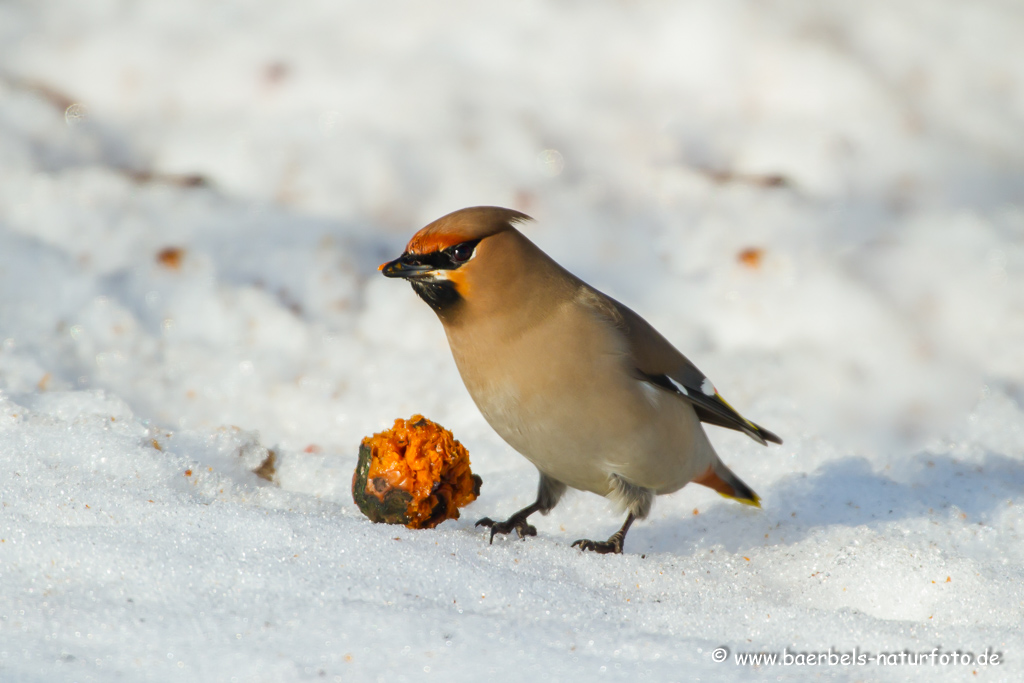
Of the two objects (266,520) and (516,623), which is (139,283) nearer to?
(266,520)

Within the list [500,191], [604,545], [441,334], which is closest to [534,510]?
[604,545]

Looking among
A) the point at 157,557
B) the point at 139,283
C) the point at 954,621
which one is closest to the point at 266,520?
the point at 157,557

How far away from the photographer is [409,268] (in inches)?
92.0

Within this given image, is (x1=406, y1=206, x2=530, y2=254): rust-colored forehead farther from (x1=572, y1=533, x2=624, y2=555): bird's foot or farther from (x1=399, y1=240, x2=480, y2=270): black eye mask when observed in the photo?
(x1=572, y1=533, x2=624, y2=555): bird's foot

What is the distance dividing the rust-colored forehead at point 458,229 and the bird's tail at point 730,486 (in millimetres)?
1062

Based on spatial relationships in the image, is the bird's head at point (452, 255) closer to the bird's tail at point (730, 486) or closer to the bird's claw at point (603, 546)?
Result: the bird's claw at point (603, 546)

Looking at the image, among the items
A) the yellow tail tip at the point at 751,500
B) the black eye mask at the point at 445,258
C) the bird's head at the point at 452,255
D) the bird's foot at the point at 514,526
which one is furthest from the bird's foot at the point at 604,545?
the black eye mask at the point at 445,258

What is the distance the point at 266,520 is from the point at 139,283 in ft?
7.40

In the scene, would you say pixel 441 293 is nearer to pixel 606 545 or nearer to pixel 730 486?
pixel 606 545

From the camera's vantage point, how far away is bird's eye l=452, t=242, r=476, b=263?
238cm

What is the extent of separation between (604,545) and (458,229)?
0.95 metres

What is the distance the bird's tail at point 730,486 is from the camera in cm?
295

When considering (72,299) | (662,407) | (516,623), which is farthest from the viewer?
(72,299)

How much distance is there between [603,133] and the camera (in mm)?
5062
